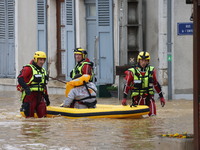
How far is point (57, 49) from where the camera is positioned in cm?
3250

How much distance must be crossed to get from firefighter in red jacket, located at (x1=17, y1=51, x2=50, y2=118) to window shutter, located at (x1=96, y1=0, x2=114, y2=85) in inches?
359

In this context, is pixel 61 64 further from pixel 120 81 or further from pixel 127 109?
pixel 127 109

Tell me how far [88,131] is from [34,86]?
3.16 m

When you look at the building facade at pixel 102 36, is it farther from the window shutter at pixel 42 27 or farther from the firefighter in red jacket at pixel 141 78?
the firefighter in red jacket at pixel 141 78

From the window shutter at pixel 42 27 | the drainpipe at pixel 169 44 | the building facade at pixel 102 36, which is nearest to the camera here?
the drainpipe at pixel 169 44

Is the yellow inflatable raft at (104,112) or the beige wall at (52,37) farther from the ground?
the beige wall at (52,37)

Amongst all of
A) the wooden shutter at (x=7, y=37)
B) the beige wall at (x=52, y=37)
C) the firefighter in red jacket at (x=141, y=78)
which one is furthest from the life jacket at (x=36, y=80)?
the wooden shutter at (x=7, y=37)

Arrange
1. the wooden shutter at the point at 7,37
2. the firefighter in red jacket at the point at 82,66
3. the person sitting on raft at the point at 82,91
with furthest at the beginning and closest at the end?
the wooden shutter at the point at 7,37
the firefighter in red jacket at the point at 82,66
the person sitting on raft at the point at 82,91

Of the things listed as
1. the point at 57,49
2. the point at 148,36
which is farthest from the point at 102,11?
the point at 57,49

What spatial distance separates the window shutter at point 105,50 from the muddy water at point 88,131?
692 centimetres

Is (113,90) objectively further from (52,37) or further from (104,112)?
(104,112)

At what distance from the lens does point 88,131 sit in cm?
1584

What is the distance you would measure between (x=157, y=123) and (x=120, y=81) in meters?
9.23

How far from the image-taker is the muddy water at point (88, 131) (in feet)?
44.3
